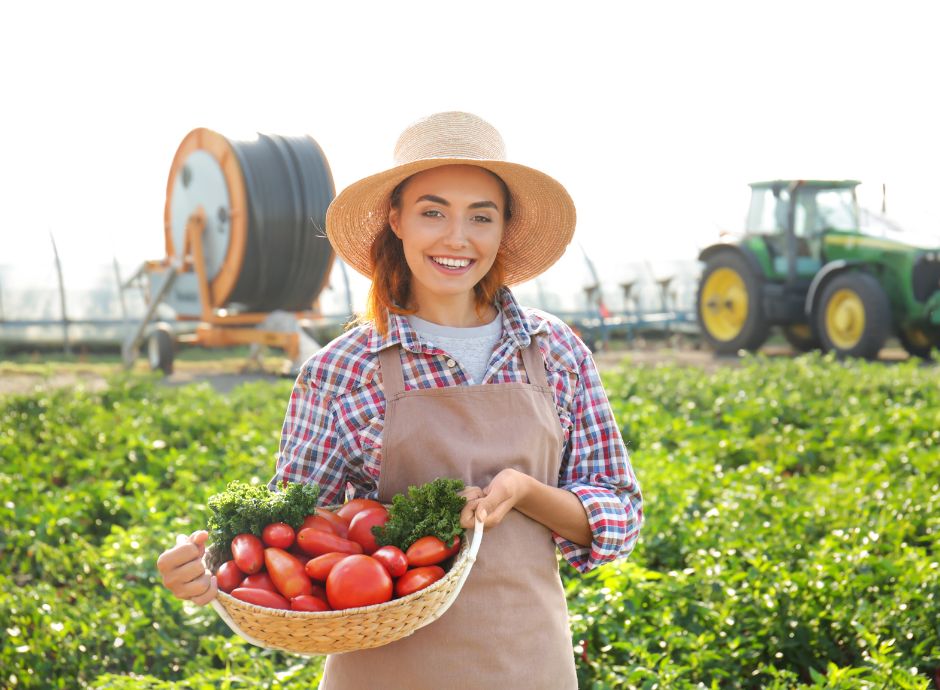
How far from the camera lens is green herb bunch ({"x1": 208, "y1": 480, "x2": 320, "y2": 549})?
1616mm

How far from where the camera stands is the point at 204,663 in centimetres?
286

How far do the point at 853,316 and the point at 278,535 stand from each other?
1084 centimetres

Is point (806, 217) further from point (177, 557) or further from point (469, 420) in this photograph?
point (177, 557)

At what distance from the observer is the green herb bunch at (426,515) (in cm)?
154

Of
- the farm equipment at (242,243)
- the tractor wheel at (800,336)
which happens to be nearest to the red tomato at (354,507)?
the farm equipment at (242,243)

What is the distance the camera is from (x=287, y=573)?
1.52 m

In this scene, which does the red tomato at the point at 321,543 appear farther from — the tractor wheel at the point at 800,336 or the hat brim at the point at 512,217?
the tractor wheel at the point at 800,336

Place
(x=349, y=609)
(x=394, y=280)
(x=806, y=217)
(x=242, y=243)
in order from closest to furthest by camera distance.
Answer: (x=349, y=609) → (x=394, y=280) → (x=242, y=243) → (x=806, y=217)

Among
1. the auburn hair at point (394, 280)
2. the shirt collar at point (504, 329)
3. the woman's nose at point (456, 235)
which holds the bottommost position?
the shirt collar at point (504, 329)

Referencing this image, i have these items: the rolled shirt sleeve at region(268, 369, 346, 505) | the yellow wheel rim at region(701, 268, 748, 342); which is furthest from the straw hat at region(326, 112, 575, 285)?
the yellow wheel rim at region(701, 268, 748, 342)

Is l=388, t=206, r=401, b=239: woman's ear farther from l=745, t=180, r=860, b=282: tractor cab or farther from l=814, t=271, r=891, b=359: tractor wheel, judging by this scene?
l=745, t=180, r=860, b=282: tractor cab

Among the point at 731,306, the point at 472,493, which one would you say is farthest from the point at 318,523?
the point at 731,306

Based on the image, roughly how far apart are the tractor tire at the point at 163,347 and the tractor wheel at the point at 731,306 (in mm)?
6919

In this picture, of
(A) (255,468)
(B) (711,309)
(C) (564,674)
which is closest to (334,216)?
(C) (564,674)
